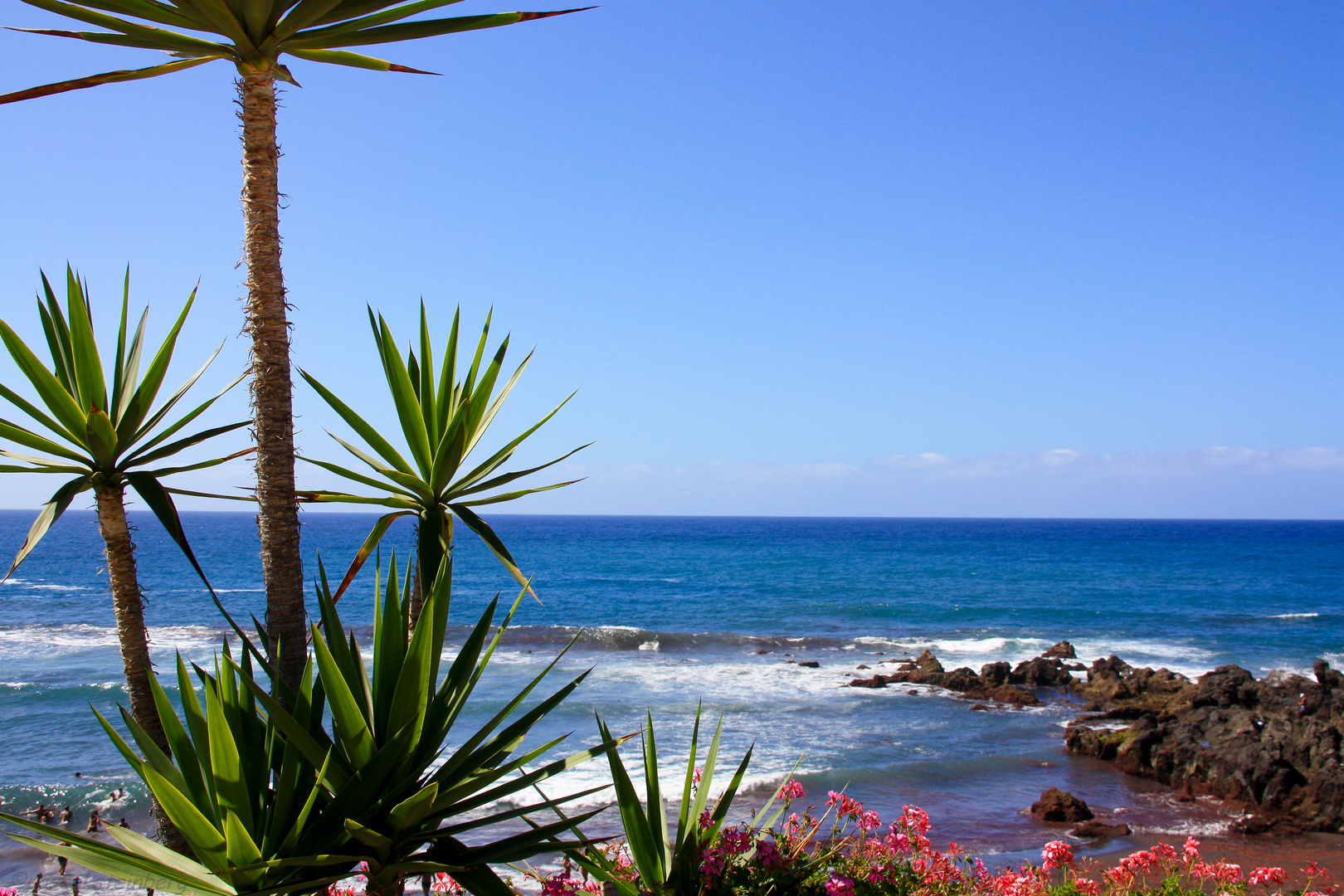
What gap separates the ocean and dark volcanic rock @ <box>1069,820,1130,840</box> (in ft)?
0.96

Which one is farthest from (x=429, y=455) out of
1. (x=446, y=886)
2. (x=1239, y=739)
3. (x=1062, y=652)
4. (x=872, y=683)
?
(x=1062, y=652)

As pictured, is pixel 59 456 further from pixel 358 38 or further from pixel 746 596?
pixel 746 596

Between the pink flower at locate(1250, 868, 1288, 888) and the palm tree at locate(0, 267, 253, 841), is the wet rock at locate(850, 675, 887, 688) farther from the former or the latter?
the palm tree at locate(0, 267, 253, 841)

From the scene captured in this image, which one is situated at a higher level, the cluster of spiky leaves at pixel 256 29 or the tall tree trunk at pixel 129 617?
the cluster of spiky leaves at pixel 256 29

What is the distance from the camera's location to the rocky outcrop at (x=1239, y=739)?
37.0 ft

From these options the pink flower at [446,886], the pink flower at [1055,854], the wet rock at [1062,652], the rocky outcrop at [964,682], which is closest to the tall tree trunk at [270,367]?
the pink flower at [446,886]

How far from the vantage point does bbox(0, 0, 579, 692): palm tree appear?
3445 millimetres

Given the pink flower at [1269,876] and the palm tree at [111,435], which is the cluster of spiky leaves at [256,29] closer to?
the palm tree at [111,435]

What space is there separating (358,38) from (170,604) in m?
38.6

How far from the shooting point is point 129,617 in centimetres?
365

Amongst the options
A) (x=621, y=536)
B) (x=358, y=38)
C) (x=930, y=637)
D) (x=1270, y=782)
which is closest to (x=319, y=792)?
(x=358, y=38)

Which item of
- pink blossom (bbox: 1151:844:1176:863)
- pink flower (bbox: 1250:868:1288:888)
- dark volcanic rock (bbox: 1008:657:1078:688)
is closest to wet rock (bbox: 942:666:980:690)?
dark volcanic rock (bbox: 1008:657:1078:688)

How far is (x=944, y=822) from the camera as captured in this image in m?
10.8

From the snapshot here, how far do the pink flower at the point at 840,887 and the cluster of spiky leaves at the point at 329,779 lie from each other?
127 centimetres
